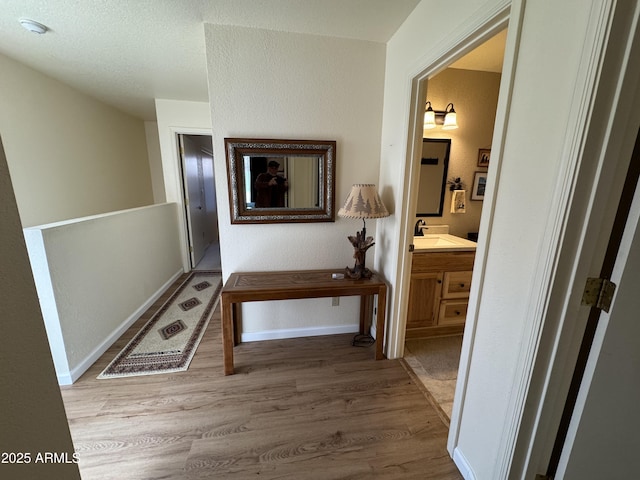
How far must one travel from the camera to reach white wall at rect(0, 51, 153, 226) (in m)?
2.32

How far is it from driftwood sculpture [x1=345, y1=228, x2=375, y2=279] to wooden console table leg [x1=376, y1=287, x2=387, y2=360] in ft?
0.63

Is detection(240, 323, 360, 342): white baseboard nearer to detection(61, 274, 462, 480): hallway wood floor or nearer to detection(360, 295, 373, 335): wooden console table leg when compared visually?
detection(360, 295, 373, 335): wooden console table leg

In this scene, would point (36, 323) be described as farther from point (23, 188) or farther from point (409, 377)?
point (23, 188)

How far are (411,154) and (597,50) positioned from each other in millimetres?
1065

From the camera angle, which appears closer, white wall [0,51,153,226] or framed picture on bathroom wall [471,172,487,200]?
A: white wall [0,51,153,226]

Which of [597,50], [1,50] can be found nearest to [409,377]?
[597,50]

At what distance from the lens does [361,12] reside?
1.60m

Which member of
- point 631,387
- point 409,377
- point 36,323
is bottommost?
point 409,377

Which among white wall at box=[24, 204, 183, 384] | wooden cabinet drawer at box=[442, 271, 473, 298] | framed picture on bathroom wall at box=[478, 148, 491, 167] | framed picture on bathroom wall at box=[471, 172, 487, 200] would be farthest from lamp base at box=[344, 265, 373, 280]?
white wall at box=[24, 204, 183, 384]

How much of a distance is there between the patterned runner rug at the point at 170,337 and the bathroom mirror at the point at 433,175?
8.30ft

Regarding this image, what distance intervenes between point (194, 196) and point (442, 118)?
380 centimetres

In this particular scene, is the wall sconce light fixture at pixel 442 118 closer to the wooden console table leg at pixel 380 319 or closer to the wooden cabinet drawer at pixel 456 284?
the wooden cabinet drawer at pixel 456 284

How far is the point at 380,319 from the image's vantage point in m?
2.01

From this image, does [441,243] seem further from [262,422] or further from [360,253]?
[262,422]
